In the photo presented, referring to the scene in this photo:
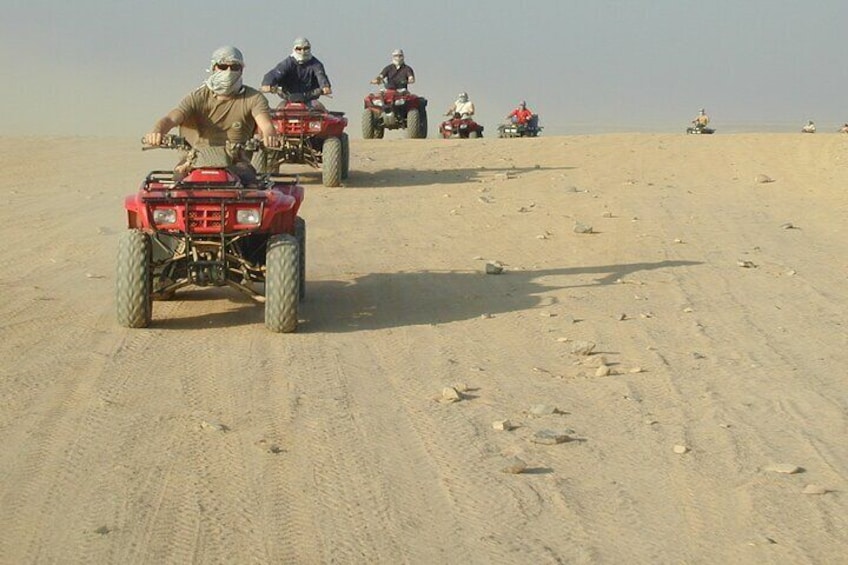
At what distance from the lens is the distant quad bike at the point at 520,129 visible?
35469 mm

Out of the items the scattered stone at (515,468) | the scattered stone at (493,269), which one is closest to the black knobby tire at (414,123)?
the scattered stone at (493,269)

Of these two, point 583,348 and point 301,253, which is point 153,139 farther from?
point 583,348

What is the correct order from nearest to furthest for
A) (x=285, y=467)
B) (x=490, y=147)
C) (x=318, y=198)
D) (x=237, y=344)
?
(x=285, y=467), (x=237, y=344), (x=318, y=198), (x=490, y=147)

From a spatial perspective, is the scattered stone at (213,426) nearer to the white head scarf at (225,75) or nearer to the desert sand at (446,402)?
the desert sand at (446,402)

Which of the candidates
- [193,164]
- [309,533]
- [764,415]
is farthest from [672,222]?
[309,533]

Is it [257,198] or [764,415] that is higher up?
[257,198]

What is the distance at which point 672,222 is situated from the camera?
1512cm

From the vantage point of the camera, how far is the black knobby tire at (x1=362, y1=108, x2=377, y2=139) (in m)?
27.1

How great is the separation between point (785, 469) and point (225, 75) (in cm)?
532

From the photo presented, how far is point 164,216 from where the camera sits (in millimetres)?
9117

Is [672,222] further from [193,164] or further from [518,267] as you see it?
[193,164]

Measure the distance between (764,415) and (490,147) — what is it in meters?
15.9

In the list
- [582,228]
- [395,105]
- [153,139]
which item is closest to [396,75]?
[395,105]

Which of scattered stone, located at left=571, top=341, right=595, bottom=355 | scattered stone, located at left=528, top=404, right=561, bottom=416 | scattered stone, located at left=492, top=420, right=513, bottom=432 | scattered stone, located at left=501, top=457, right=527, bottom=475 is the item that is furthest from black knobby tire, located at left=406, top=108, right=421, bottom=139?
scattered stone, located at left=501, top=457, right=527, bottom=475
